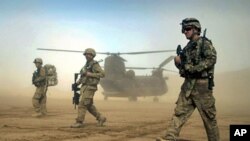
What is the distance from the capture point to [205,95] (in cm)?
570

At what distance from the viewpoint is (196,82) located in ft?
18.9

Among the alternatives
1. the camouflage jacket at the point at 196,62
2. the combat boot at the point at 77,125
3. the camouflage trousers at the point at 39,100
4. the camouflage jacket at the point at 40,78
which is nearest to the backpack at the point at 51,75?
the camouflage jacket at the point at 40,78

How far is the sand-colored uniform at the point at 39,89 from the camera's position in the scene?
1355 centimetres

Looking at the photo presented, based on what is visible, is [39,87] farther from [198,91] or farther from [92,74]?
[198,91]

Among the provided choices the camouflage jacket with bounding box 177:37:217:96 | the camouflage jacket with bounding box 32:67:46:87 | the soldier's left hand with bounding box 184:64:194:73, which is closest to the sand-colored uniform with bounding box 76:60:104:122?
the camouflage jacket with bounding box 32:67:46:87

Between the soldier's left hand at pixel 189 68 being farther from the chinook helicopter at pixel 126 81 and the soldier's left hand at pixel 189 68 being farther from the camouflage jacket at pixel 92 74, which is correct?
the chinook helicopter at pixel 126 81

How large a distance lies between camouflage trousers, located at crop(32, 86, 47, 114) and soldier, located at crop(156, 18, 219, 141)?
8.68 metres

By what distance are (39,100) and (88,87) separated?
436 centimetres

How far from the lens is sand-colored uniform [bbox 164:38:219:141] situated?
564 centimetres

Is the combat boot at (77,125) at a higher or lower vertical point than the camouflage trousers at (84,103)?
lower

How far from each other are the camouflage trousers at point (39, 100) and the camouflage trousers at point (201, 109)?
28.6ft

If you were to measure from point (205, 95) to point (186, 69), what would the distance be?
489 millimetres

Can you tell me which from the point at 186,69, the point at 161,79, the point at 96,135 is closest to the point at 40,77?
the point at 96,135

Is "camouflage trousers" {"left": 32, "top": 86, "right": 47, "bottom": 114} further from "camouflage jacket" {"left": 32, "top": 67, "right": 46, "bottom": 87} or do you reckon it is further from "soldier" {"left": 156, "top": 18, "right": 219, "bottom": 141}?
"soldier" {"left": 156, "top": 18, "right": 219, "bottom": 141}
